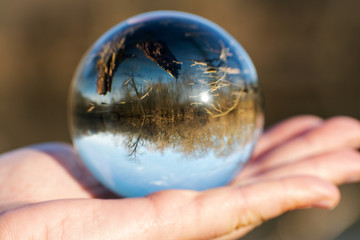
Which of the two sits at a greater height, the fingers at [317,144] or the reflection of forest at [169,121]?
the reflection of forest at [169,121]

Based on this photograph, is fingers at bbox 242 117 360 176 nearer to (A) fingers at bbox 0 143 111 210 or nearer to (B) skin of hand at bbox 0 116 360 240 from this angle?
(B) skin of hand at bbox 0 116 360 240

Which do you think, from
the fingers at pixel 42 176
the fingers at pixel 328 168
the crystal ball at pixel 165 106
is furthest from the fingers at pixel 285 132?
the fingers at pixel 42 176

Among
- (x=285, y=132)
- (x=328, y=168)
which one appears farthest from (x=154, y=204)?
(x=285, y=132)

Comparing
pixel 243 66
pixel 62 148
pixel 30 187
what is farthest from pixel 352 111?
pixel 30 187

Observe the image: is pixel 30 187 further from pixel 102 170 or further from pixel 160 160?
pixel 160 160

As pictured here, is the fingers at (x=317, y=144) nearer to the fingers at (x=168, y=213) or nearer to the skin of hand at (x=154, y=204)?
the skin of hand at (x=154, y=204)

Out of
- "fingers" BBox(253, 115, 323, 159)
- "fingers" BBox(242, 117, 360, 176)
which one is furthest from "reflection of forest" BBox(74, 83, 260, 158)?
"fingers" BBox(253, 115, 323, 159)
